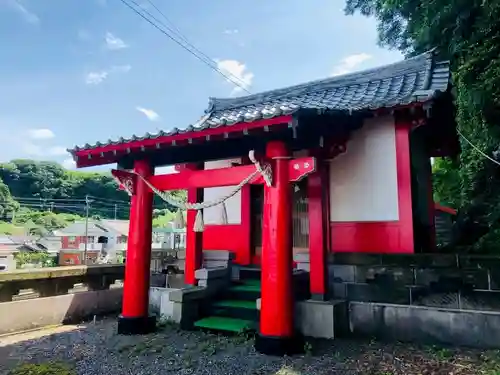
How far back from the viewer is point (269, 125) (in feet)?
14.1

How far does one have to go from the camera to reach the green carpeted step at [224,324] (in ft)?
17.0

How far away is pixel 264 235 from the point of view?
4625 mm

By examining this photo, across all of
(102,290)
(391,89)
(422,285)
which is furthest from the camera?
(102,290)

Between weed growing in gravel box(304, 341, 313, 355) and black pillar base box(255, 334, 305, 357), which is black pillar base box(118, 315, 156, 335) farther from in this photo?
weed growing in gravel box(304, 341, 313, 355)

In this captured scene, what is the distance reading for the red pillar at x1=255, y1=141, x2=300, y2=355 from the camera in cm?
437

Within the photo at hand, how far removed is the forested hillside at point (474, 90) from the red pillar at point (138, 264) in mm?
4614

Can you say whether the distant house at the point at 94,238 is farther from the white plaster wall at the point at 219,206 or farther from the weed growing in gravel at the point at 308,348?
the weed growing in gravel at the point at 308,348

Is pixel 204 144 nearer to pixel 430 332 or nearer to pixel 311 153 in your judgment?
pixel 311 153

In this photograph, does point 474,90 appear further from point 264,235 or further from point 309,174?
point 264,235

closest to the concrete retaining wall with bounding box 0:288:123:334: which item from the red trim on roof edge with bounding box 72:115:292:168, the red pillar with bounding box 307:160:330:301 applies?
the red trim on roof edge with bounding box 72:115:292:168

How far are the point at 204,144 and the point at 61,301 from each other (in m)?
3.77

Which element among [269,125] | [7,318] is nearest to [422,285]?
[269,125]

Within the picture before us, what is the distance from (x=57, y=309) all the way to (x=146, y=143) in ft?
11.1

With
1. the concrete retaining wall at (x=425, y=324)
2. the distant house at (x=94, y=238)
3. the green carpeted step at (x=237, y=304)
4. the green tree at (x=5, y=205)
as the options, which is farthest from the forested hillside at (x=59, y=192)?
the concrete retaining wall at (x=425, y=324)
